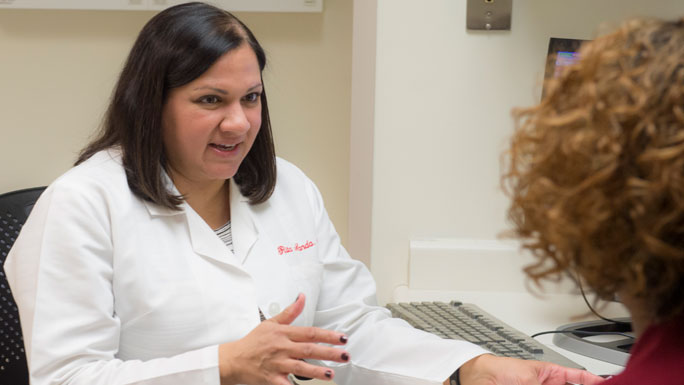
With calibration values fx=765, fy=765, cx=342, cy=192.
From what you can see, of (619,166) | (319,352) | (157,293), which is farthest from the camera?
(157,293)

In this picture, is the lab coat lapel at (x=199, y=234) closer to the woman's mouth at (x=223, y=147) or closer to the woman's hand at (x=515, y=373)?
the woman's mouth at (x=223, y=147)

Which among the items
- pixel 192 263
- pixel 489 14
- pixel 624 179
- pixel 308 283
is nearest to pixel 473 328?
pixel 308 283

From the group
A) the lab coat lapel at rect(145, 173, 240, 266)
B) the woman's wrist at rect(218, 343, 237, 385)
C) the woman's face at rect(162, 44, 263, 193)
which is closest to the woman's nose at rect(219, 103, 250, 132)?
the woman's face at rect(162, 44, 263, 193)

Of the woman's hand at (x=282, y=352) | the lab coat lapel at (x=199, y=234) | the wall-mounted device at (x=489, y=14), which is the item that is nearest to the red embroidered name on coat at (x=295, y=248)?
the lab coat lapel at (x=199, y=234)

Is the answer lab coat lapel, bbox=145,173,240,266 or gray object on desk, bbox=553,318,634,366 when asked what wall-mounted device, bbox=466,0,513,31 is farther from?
lab coat lapel, bbox=145,173,240,266

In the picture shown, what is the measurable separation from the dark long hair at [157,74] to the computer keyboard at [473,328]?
53 centimetres

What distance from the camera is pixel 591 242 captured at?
24.6 inches

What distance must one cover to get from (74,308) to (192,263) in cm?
22

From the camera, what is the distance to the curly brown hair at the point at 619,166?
58 cm

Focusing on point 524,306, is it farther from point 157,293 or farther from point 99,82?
point 99,82

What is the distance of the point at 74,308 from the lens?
1.22 meters

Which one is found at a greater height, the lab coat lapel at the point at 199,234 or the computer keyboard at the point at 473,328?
the lab coat lapel at the point at 199,234

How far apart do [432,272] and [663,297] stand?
4.06 ft

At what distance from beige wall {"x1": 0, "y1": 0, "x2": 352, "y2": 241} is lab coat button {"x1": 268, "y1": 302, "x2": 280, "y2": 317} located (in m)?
1.77
